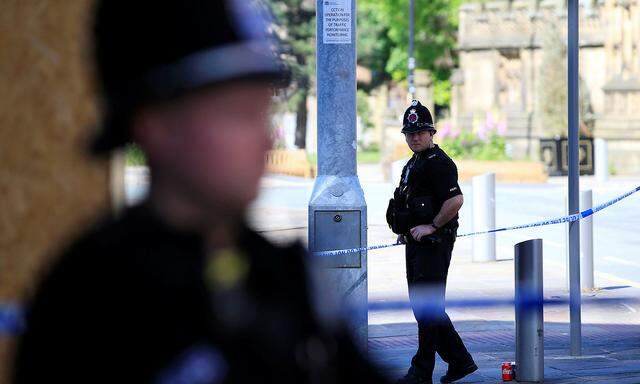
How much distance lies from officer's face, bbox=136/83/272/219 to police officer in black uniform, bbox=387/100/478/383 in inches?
249

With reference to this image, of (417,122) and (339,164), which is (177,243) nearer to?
(417,122)

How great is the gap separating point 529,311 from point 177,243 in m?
6.41

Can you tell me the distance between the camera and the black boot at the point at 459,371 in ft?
26.7

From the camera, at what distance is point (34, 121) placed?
4.02m

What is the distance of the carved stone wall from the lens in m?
3.87

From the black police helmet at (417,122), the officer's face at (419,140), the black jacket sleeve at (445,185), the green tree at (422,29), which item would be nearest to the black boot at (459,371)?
the black jacket sleeve at (445,185)

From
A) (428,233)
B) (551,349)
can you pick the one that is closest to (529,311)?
(428,233)

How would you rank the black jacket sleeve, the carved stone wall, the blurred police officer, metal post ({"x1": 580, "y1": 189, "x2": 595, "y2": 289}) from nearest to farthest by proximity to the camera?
the blurred police officer → the carved stone wall → the black jacket sleeve → metal post ({"x1": 580, "y1": 189, "x2": 595, "y2": 289})

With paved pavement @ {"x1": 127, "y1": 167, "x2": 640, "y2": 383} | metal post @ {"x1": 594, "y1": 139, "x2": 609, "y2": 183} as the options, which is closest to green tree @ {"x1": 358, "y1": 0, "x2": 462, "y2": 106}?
metal post @ {"x1": 594, "y1": 139, "x2": 609, "y2": 183}

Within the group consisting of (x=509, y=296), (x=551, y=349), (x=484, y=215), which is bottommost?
(x=551, y=349)

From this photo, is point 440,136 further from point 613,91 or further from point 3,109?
point 3,109

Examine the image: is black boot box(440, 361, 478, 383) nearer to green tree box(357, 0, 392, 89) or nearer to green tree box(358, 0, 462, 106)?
green tree box(358, 0, 462, 106)

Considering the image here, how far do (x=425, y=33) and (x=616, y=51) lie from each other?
18.3m

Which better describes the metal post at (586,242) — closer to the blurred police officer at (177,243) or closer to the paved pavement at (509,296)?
the paved pavement at (509,296)
